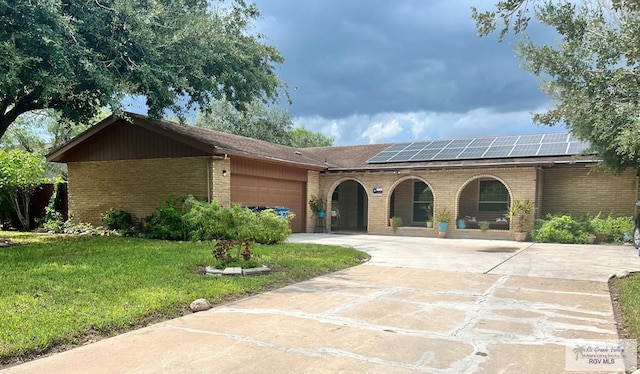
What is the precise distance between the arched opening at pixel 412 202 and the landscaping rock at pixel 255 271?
41.7ft

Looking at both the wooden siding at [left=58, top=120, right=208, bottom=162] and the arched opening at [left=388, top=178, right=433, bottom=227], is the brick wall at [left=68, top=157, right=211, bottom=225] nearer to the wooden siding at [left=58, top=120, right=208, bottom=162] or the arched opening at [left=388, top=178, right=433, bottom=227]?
the wooden siding at [left=58, top=120, right=208, bottom=162]

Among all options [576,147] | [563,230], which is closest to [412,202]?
[563,230]

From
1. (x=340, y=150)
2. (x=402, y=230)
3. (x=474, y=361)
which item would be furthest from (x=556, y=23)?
(x=340, y=150)

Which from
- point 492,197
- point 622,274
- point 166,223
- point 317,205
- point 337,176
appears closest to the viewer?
point 622,274

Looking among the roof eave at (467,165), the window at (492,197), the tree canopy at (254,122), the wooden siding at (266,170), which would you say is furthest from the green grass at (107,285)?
the tree canopy at (254,122)

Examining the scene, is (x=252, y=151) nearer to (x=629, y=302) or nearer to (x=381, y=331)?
(x=381, y=331)

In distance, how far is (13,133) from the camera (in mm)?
23172

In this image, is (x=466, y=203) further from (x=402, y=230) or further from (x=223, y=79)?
(x=223, y=79)

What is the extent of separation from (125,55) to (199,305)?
25.4ft

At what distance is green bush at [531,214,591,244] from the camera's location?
45.9 ft

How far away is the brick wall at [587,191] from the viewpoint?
47.8ft

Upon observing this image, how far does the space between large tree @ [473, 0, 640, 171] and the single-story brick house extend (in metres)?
8.19

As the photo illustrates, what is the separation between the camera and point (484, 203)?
60.4ft

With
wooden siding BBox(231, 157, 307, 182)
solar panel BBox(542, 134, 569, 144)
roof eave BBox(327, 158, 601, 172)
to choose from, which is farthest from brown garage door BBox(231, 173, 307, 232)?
solar panel BBox(542, 134, 569, 144)
